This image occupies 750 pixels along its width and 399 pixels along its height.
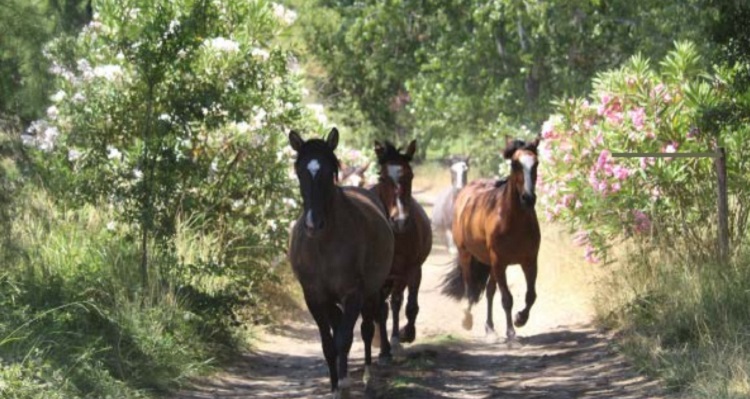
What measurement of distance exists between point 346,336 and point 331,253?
0.70 m

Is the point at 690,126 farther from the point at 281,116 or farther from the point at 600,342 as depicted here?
the point at 281,116

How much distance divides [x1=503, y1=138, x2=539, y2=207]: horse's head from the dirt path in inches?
66.2

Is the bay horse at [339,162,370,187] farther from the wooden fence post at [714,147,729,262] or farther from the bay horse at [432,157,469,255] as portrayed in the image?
the wooden fence post at [714,147,729,262]

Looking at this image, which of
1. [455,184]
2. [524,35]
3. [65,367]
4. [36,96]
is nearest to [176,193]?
[36,96]

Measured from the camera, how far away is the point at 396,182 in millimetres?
13383

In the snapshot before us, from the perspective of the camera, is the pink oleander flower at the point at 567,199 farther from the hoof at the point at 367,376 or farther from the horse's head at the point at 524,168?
the hoof at the point at 367,376

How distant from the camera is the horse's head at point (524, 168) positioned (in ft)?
46.0

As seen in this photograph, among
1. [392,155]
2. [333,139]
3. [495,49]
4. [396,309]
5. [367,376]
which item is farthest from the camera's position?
[495,49]

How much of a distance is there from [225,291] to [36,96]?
11.6 ft

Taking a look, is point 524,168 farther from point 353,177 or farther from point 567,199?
point 353,177

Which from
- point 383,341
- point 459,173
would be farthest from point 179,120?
point 459,173

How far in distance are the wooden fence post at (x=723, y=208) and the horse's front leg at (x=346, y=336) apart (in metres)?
3.67

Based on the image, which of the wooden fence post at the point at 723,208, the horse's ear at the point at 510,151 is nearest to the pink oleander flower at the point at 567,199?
the horse's ear at the point at 510,151

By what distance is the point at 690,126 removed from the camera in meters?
14.2
